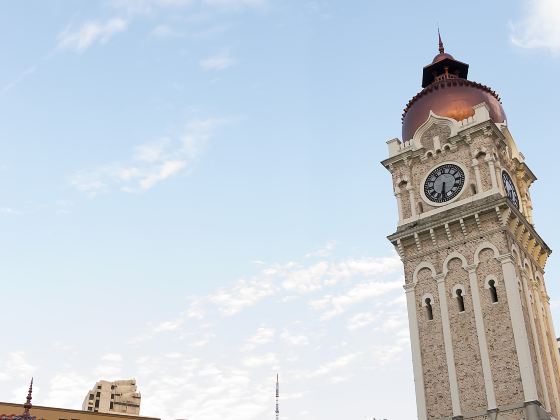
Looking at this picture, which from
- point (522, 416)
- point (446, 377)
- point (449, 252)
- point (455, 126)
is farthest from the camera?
point (455, 126)

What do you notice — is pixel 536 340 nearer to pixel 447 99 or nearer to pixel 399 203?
pixel 399 203

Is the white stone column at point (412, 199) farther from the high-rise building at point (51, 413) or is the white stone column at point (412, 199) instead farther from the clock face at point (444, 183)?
the high-rise building at point (51, 413)

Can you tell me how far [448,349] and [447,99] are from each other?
1830 cm

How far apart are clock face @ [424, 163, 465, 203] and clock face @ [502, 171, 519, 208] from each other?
296 cm

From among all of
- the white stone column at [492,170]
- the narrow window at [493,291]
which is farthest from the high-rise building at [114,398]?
the white stone column at [492,170]

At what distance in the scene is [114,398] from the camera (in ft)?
279

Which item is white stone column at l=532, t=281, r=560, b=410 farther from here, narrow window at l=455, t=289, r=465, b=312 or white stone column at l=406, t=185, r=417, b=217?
white stone column at l=406, t=185, r=417, b=217

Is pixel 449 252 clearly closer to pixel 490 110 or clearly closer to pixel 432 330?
pixel 432 330

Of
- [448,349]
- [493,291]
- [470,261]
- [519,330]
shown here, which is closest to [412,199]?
[470,261]

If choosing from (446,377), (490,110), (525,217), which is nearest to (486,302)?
(446,377)

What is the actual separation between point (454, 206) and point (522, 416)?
46.1 feet

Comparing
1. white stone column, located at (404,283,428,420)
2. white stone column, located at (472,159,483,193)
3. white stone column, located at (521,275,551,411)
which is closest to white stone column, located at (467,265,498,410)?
white stone column, located at (521,275,551,411)

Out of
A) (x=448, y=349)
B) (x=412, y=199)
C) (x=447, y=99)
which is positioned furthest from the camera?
(x=447, y=99)

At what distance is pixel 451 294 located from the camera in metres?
45.3
